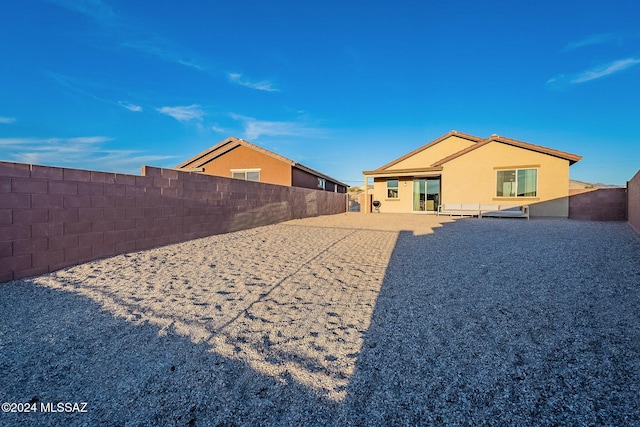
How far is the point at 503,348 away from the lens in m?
2.55

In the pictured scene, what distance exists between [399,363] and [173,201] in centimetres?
624

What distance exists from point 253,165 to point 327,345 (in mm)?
16923

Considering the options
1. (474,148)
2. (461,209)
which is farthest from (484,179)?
(461,209)

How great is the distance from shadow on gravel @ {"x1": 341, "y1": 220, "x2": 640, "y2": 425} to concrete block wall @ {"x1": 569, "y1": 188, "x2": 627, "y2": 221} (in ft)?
39.9

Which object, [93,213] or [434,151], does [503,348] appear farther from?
[434,151]

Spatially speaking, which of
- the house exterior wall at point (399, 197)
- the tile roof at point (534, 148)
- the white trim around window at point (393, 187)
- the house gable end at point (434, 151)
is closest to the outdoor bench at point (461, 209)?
the house exterior wall at point (399, 197)

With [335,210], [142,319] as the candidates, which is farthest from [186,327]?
[335,210]

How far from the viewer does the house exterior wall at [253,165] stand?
17.9m

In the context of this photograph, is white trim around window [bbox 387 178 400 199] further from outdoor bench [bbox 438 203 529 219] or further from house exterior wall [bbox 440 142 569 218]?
outdoor bench [bbox 438 203 529 219]

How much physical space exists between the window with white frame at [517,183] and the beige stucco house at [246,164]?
11.7 m

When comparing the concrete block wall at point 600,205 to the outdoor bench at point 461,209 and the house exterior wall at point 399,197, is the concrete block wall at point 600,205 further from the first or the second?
the house exterior wall at point 399,197

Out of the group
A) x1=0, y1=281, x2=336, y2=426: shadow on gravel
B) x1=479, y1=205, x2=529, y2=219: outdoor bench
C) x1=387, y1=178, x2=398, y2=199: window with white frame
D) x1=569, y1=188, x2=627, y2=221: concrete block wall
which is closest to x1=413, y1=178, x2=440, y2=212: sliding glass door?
x1=387, y1=178, x2=398, y2=199: window with white frame

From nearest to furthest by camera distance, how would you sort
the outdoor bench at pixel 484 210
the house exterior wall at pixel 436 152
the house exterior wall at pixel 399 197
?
the outdoor bench at pixel 484 210 < the house exterior wall at pixel 399 197 < the house exterior wall at pixel 436 152

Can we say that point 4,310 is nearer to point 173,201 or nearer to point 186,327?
point 186,327
